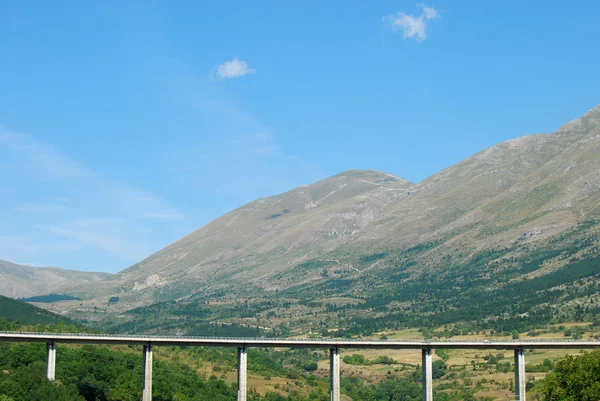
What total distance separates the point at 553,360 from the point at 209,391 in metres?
86.1

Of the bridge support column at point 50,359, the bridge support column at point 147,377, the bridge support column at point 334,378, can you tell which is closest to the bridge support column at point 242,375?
the bridge support column at point 334,378

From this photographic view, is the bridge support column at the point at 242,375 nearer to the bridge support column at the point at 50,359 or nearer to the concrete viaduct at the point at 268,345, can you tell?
the concrete viaduct at the point at 268,345

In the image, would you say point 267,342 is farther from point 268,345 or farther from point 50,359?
point 50,359

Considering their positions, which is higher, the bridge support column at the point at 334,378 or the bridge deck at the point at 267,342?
the bridge deck at the point at 267,342

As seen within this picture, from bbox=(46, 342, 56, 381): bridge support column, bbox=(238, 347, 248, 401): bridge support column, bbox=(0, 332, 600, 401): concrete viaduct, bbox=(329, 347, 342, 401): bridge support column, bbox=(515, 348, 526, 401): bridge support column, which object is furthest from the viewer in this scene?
bbox=(515, 348, 526, 401): bridge support column

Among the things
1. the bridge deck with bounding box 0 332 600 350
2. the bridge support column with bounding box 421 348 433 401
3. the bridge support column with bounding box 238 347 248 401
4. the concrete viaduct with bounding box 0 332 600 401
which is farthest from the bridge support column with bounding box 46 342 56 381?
the bridge support column with bounding box 421 348 433 401

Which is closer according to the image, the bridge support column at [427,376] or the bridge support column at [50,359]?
the bridge support column at [50,359]

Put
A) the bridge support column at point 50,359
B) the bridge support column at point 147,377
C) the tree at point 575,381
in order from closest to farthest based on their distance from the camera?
1. the tree at point 575,381
2. the bridge support column at point 50,359
3. the bridge support column at point 147,377

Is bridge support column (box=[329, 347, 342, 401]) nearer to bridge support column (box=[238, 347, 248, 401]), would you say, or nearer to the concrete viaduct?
→ the concrete viaduct

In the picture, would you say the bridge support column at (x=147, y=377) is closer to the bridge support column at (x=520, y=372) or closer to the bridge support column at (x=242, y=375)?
the bridge support column at (x=242, y=375)

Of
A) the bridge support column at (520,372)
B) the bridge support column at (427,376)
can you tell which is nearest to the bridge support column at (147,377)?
the bridge support column at (427,376)

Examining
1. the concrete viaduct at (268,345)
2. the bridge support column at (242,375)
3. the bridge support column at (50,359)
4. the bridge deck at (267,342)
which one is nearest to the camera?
the bridge support column at (50,359)

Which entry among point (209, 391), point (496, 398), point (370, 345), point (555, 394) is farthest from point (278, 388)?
point (555, 394)

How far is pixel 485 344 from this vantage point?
117625 mm
